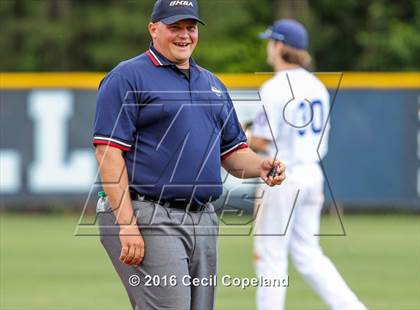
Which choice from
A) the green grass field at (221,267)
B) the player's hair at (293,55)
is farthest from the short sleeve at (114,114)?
the green grass field at (221,267)

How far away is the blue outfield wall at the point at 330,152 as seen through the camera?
17781mm

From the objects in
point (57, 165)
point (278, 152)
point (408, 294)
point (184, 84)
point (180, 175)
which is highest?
point (184, 84)

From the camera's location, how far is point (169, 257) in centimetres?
574

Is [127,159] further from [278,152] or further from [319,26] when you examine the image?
[319,26]

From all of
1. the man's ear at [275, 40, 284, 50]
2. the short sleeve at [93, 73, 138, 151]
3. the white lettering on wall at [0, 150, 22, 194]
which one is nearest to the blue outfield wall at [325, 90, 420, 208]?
the white lettering on wall at [0, 150, 22, 194]

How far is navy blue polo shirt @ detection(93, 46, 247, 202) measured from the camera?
5738 millimetres

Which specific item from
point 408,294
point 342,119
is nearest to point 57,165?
point 342,119

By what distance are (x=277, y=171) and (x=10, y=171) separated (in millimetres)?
12200

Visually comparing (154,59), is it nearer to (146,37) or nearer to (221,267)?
(221,267)

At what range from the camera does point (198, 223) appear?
5.96 m

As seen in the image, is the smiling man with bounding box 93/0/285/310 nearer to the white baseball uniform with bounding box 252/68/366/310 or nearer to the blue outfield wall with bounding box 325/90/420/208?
the white baseball uniform with bounding box 252/68/366/310

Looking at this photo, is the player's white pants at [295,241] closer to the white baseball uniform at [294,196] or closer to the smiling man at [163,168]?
the white baseball uniform at [294,196]

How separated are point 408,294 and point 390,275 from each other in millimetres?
1455

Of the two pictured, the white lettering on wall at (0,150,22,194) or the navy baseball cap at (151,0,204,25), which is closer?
the navy baseball cap at (151,0,204,25)
